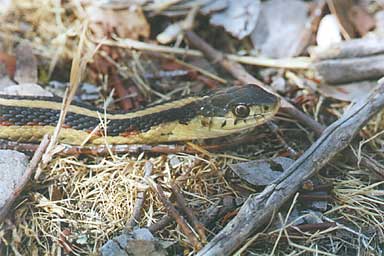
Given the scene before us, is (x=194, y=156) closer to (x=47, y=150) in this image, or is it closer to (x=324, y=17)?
(x=47, y=150)

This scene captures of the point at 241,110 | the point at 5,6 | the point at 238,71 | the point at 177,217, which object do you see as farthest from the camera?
the point at 5,6

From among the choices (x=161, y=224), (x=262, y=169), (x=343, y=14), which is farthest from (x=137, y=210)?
(x=343, y=14)

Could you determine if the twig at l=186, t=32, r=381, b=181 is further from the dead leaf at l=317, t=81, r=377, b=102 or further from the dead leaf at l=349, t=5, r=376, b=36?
the dead leaf at l=349, t=5, r=376, b=36

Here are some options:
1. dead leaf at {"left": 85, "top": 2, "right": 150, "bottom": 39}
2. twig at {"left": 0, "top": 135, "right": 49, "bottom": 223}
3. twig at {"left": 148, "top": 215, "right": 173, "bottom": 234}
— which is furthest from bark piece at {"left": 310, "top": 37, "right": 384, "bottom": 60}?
twig at {"left": 0, "top": 135, "right": 49, "bottom": 223}

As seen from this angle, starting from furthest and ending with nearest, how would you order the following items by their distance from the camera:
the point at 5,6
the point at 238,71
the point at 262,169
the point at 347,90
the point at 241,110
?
1. the point at 5,6
2. the point at 238,71
3. the point at 347,90
4. the point at 241,110
5. the point at 262,169

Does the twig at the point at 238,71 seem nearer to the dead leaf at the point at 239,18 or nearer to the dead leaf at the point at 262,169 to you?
the dead leaf at the point at 239,18

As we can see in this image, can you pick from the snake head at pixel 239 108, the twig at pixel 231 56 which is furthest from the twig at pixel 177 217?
the twig at pixel 231 56

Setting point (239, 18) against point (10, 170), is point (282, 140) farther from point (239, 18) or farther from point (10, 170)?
point (10, 170)
